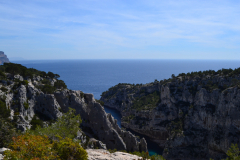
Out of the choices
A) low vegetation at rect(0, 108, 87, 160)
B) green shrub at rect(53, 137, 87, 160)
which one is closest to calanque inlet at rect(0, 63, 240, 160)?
low vegetation at rect(0, 108, 87, 160)

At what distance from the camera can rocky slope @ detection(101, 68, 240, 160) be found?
63062 mm

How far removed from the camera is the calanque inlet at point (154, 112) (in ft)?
149

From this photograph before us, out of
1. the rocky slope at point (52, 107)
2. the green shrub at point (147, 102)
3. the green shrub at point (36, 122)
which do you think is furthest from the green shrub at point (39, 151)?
the green shrub at point (147, 102)

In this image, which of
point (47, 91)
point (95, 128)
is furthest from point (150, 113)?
point (47, 91)

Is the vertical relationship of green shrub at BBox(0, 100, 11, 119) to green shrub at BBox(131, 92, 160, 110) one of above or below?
above

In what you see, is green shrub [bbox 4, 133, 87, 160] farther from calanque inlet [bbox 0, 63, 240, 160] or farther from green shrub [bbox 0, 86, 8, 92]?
green shrub [bbox 0, 86, 8, 92]

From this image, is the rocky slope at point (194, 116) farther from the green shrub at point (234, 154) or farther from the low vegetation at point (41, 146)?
the low vegetation at point (41, 146)

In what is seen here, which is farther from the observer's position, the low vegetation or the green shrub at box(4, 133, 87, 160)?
the low vegetation

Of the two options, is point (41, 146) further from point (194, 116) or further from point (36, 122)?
point (194, 116)

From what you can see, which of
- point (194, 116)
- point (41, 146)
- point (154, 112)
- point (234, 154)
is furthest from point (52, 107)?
point (154, 112)

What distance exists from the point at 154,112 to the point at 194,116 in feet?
67.7

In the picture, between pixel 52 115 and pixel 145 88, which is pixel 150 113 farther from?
pixel 52 115

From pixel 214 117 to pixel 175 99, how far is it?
22480 millimetres

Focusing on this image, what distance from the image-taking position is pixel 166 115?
284 ft
